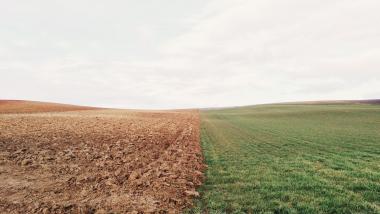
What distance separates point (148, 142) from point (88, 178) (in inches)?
397

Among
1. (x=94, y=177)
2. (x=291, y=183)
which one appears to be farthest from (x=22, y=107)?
(x=291, y=183)

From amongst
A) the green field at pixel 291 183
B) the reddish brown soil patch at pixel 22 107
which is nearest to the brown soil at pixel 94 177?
the green field at pixel 291 183

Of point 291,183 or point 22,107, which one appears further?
point 22,107

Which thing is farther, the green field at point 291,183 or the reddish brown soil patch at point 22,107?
the reddish brown soil patch at point 22,107

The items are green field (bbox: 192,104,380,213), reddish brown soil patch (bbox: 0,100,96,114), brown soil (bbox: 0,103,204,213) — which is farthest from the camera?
reddish brown soil patch (bbox: 0,100,96,114)

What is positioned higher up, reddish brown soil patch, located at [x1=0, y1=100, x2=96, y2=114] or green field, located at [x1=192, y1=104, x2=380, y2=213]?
reddish brown soil patch, located at [x1=0, y1=100, x2=96, y2=114]

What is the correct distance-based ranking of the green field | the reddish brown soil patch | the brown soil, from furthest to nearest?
the reddish brown soil patch < the brown soil < the green field

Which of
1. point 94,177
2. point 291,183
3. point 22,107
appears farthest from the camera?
point 22,107

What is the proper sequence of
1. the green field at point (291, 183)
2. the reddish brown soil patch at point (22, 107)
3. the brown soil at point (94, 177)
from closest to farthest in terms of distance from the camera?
the green field at point (291, 183) → the brown soil at point (94, 177) → the reddish brown soil patch at point (22, 107)

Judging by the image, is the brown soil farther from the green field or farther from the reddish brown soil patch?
the reddish brown soil patch

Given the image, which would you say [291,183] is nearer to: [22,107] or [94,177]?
[94,177]

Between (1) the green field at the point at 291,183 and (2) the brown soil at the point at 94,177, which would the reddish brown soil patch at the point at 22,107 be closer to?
(2) the brown soil at the point at 94,177

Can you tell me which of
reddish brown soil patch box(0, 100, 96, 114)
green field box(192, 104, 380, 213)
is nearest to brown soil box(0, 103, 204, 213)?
green field box(192, 104, 380, 213)

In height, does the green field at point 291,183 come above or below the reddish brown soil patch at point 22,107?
below
